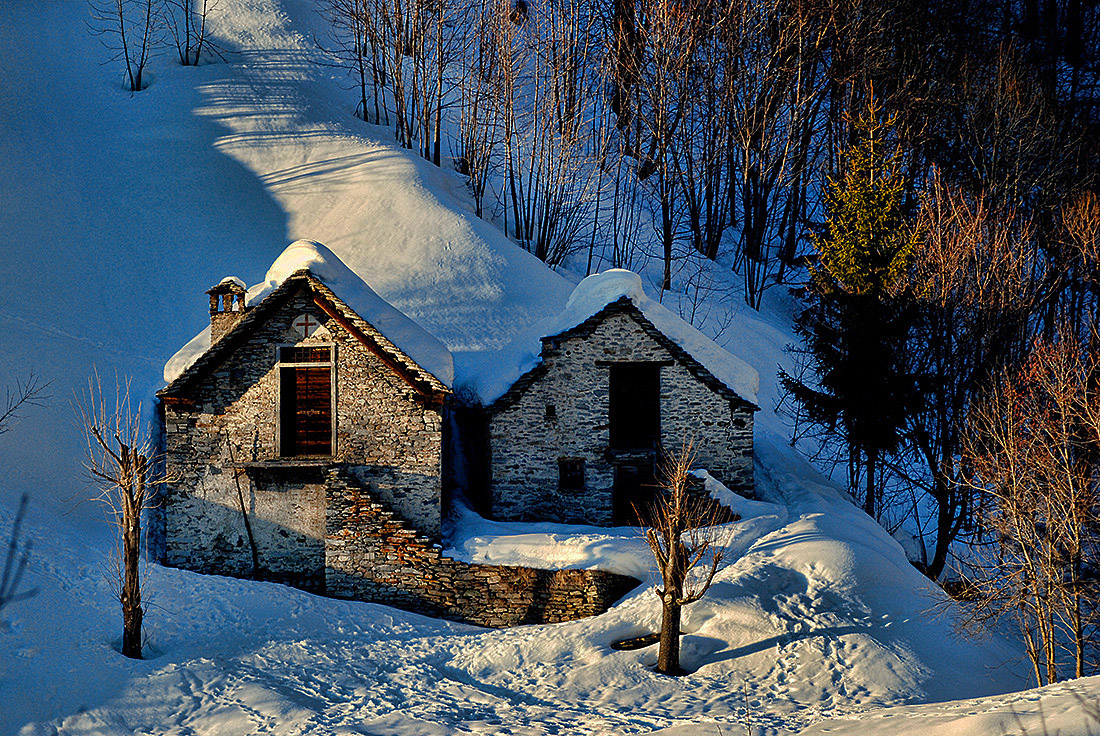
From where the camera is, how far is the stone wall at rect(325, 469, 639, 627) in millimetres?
16484

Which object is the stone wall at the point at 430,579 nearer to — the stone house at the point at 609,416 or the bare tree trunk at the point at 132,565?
the stone house at the point at 609,416

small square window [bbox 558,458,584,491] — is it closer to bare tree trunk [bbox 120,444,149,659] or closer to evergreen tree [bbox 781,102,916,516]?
evergreen tree [bbox 781,102,916,516]

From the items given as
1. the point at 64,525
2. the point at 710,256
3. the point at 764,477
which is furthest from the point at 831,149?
the point at 64,525

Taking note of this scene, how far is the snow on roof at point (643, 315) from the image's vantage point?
19.5m

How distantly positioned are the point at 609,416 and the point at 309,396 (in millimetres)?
6739

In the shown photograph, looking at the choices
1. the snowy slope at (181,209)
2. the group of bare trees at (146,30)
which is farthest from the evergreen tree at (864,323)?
the group of bare trees at (146,30)

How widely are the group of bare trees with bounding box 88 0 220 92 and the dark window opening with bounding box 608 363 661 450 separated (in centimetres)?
2766

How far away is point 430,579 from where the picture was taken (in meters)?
17.0

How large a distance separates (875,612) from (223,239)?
2401 cm

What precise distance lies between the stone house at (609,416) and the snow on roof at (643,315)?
1.5 inches

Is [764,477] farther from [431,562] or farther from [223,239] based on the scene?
[223,239]

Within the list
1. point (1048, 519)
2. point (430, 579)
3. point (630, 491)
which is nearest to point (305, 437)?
Result: point (430, 579)

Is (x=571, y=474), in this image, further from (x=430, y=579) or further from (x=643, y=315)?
(x=430, y=579)

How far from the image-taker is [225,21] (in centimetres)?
3928
